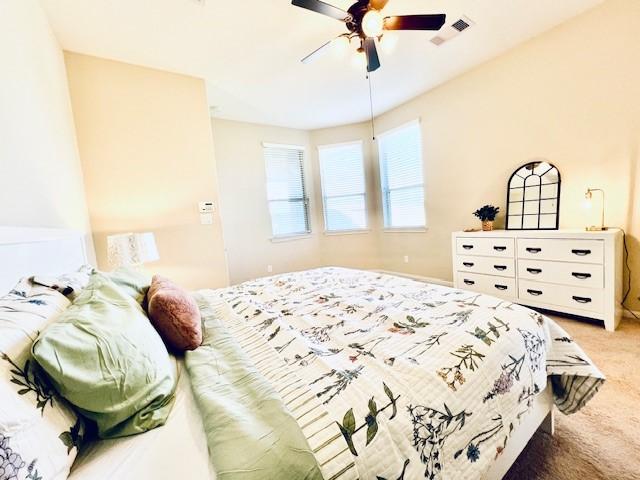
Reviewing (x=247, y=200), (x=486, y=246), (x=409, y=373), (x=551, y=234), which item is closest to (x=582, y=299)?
(x=551, y=234)

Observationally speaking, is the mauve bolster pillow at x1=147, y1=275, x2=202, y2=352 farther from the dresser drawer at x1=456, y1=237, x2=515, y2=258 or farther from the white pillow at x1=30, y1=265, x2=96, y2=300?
the dresser drawer at x1=456, y1=237, x2=515, y2=258

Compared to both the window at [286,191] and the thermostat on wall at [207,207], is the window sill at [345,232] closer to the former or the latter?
the window at [286,191]

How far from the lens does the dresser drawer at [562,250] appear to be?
85.9 inches

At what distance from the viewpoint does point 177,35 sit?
2.25 m

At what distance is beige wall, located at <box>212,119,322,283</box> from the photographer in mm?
4051

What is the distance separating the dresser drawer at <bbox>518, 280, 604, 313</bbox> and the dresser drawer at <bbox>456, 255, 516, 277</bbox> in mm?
160

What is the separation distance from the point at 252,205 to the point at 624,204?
4182 millimetres

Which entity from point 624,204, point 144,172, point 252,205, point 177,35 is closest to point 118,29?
point 177,35

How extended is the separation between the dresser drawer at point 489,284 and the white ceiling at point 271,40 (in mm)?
2365

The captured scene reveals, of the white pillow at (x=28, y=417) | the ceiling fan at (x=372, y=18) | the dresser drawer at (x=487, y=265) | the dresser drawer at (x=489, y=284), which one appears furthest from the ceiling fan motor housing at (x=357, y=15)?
the dresser drawer at (x=489, y=284)

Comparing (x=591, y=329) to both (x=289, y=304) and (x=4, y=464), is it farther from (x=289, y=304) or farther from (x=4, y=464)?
(x=4, y=464)

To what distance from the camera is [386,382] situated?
778 mm

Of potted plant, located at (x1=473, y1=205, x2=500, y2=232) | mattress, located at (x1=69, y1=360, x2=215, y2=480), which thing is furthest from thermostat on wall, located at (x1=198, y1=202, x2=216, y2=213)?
potted plant, located at (x1=473, y1=205, x2=500, y2=232)

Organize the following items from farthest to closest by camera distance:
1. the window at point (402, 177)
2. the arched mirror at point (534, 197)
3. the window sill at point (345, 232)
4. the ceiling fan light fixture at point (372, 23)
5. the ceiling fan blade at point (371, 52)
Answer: the window sill at point (345, 232)
the window at point (402, 177)
the arched mirror at point (534, 197)
the ceiling fan blade at point (371, 52)
the ceiling fan light fixture at point (372, 23)
